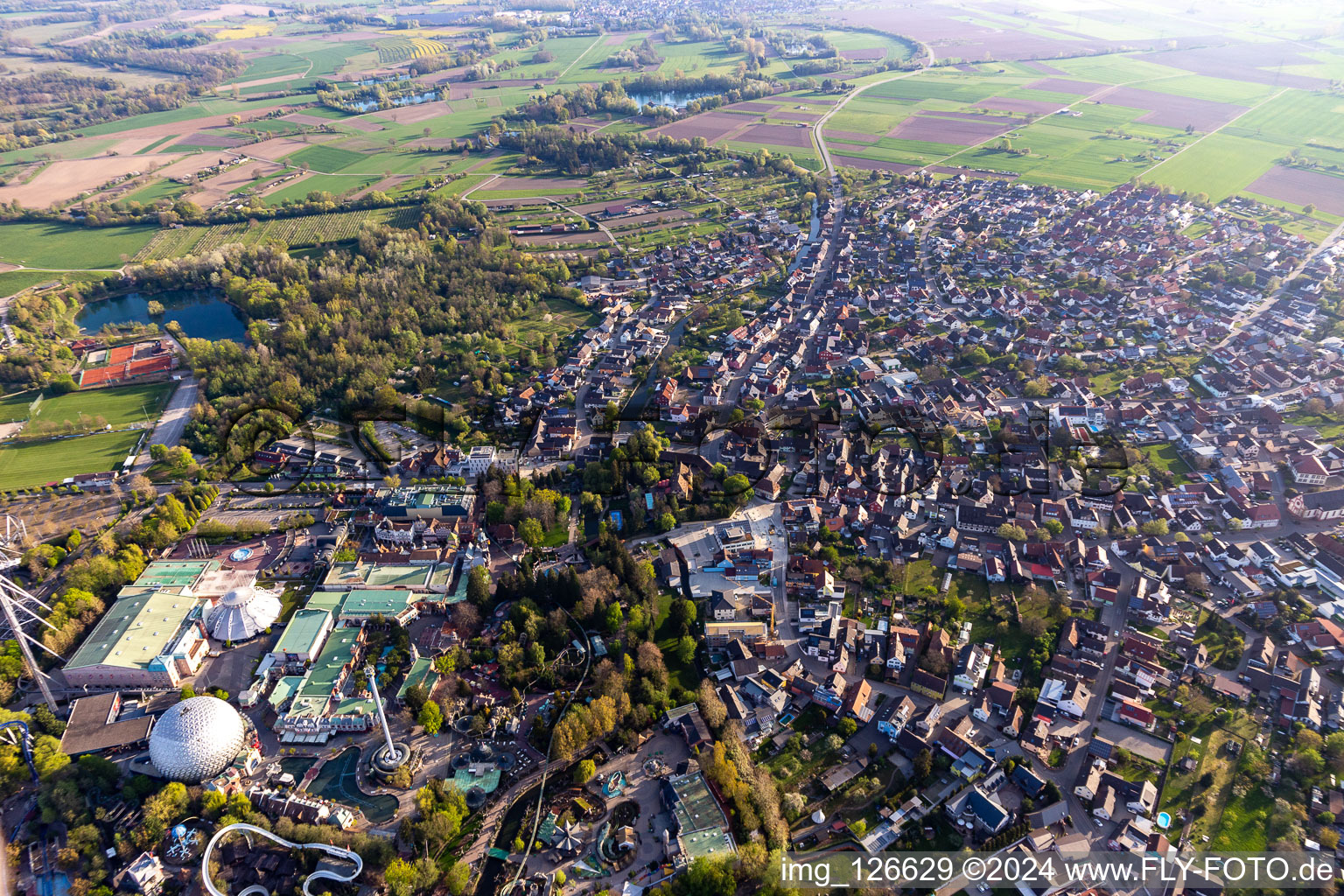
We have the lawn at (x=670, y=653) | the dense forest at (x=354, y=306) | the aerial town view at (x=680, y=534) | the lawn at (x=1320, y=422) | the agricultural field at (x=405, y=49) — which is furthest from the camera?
the agricultural field at (x=405, y=49)

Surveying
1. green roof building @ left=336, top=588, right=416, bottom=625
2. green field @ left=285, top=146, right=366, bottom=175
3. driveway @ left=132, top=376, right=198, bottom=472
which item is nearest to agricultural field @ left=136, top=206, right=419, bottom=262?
green field @ left=285, top=146, right=366, bottom=175

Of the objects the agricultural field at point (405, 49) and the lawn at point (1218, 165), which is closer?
the lawn at point (1218, 165)

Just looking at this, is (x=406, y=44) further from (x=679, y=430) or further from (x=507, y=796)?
(x=507, y=796)

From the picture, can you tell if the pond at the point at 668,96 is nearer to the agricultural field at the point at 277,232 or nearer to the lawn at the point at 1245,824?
the agricultural field at the point at 277,232

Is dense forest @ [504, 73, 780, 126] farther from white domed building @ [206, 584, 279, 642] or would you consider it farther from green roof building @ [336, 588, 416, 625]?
white domed building @ [206, 584, 279, 642]

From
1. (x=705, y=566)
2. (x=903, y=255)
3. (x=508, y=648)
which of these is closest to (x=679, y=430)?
(x=705, y=566)

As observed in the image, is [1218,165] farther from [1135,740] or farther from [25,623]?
[25,623]

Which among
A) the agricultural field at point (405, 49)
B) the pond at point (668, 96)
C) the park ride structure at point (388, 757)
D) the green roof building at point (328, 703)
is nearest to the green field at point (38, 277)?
the green roof building at point (328, 703)
